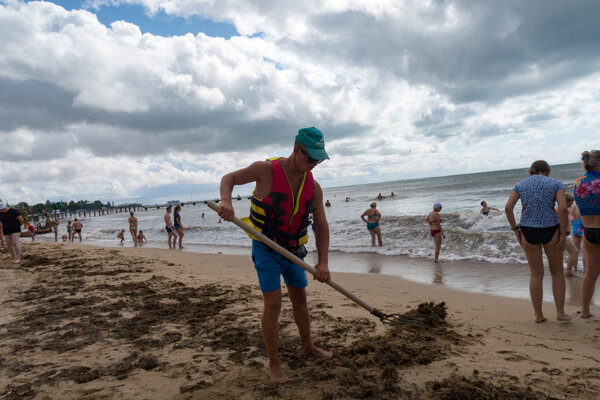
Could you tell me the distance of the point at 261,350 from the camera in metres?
3.22

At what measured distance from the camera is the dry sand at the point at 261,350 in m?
2.53

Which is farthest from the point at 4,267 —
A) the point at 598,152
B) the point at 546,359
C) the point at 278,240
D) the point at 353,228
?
the point at 353,228

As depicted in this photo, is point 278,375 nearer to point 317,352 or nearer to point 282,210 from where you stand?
point 317,352

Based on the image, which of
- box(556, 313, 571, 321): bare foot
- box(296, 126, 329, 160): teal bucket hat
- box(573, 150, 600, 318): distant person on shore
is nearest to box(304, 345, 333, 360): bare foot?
box(296, 126, 329, 160): teal bucket hat

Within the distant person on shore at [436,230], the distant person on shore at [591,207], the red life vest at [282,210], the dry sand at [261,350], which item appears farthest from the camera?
Result: the distant person on shore at [436,230]

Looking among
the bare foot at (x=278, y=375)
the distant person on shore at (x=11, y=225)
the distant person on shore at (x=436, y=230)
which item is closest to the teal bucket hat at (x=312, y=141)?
the bare foot at (x=278, y=375)

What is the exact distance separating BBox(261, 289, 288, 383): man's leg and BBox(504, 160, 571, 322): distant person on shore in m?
2.89

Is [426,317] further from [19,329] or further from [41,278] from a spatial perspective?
[41,278]

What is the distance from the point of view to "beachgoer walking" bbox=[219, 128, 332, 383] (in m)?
2.60

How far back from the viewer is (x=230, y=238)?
1844 cm

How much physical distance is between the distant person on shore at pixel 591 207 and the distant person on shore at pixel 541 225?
0.99 feet

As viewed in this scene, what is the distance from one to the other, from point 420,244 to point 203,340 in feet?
32.6

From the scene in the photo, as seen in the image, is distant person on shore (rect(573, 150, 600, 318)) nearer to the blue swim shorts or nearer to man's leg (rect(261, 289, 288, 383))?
the blue swim shorts

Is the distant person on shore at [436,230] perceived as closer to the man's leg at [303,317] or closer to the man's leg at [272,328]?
the man's leg at [303,317]
